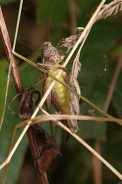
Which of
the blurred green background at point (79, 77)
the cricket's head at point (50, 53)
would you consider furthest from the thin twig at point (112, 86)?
the cricket's head at point (50, 53)

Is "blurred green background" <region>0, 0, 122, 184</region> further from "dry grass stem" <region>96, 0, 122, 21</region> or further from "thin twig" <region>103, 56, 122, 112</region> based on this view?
"dry grass stem" <region>96, 0, 122, 21</region>

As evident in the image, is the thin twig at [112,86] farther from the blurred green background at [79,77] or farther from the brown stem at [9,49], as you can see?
the brown stem at [9,49]

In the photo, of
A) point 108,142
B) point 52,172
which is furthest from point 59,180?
point 108,142

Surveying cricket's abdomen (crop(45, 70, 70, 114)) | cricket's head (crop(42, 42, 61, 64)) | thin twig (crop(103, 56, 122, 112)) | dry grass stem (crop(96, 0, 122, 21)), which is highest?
dry grass stem (crop(96, 0, 122, 21))

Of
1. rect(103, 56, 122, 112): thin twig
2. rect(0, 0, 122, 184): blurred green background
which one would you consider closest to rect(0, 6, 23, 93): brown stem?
rect(0, 0, 122, 184): blurred green background

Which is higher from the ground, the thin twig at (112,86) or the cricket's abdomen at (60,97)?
the cricket's abdomen at (60,97)

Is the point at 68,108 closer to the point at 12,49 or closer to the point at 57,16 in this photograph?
the point at 12,49
